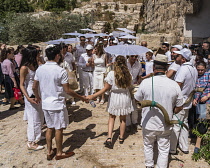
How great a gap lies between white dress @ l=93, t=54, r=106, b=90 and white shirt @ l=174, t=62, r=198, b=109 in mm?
3097

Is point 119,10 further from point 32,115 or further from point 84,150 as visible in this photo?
point 84,150

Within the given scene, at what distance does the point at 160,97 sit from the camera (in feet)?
9.55

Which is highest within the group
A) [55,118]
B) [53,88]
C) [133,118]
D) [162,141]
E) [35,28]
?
[35,28]

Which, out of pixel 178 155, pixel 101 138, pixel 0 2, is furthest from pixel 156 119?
pixel 0 2

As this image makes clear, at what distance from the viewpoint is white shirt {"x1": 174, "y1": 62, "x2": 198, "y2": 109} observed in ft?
12.0

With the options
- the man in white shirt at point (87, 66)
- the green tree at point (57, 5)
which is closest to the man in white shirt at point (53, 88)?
the man in white shirt at point (87, 66)

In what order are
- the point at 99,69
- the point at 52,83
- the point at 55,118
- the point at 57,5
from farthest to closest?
1. the point at 57,5
2. the point at 99,69
3. the point at 55,118
4. the point at 52,83

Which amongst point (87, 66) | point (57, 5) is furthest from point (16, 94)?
point (57, 5)

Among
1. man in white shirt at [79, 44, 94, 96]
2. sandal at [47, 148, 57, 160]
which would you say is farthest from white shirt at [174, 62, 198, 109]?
man in white shirt at [79, 44, 94, 96]

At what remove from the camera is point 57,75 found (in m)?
3.31

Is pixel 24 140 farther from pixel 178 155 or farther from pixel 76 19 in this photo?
pixel 76 19

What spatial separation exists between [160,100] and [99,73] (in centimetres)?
376

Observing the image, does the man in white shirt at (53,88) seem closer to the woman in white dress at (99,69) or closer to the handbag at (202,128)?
the handbag at (202,128)

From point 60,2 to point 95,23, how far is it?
19941mm
